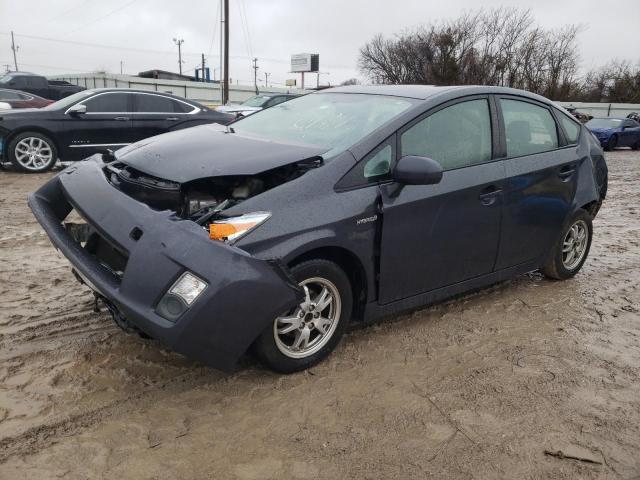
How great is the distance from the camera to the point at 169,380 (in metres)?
3.03

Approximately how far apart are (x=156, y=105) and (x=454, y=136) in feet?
25.6

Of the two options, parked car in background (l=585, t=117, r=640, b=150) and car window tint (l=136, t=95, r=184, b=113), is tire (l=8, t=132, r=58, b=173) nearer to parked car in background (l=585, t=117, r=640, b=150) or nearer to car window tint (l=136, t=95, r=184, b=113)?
car window tint (l=136, t=95, r=184, b=113)

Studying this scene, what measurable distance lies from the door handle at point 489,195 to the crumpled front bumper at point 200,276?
1.70m

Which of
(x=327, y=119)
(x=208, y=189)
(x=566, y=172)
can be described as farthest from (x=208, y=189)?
(x=566, y=172)

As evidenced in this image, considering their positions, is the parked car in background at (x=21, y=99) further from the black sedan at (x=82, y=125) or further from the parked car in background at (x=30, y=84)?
the parked car in background at (x=30, y=84)

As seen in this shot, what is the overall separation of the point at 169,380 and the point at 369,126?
1.93 metres

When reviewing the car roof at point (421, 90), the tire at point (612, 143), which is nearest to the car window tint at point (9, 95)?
the car roof at point (421, 90)

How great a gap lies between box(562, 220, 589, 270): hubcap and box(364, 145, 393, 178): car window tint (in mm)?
2268

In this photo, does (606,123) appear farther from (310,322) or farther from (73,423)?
(73,423)

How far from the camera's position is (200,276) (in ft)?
8.27

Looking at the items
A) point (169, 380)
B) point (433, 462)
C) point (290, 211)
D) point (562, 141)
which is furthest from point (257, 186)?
point (562, 141)

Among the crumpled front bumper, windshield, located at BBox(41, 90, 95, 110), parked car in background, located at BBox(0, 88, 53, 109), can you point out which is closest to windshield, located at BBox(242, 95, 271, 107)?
parked car in background, located at BBox(0, 88, 53, 109)

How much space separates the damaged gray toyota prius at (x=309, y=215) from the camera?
2.61 m

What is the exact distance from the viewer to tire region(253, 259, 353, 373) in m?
2.97
